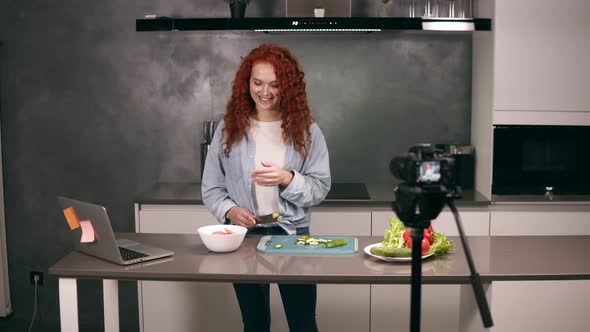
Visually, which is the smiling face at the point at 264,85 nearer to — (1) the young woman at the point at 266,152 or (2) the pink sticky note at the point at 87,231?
(1) the young woman at the point at 266,152

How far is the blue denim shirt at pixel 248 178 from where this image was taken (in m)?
2.57

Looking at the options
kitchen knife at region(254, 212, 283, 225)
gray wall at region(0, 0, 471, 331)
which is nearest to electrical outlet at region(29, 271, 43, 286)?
gray wall at region(0, 0, 471, 331)

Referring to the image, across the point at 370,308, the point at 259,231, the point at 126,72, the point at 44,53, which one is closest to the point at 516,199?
the point at 370,308

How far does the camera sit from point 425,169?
1506mm

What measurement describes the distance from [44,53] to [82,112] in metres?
0.41

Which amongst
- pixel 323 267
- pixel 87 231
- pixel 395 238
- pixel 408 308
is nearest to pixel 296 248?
pixel 323 267

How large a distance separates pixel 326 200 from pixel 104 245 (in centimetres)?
147

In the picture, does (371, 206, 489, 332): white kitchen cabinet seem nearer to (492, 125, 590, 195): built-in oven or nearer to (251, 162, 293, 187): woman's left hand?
(492, 125, 590, 195): built-in oven

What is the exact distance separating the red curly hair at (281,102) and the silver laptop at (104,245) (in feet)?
1.69

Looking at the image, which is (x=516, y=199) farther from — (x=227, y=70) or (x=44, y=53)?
(x=44, y=53)

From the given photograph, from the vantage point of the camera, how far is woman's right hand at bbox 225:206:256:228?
2.47 meters

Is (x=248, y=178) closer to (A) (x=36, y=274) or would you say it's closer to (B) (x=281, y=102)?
(B) (x=281, y=102)

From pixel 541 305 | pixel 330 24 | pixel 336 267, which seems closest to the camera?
pixel 336 267

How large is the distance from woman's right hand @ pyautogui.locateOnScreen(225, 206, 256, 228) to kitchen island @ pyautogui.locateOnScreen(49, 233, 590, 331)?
0.07 metres
